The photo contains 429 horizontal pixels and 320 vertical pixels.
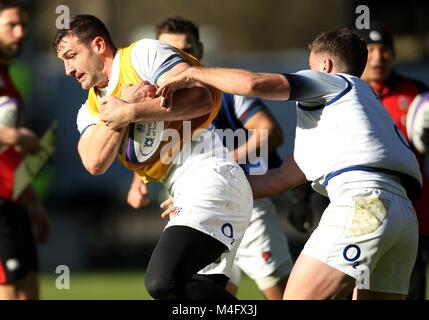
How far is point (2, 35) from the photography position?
23.6 feet

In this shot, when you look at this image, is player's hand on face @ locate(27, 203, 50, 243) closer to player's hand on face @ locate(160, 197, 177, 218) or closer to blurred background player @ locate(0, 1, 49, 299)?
blurred background player @ locate(0, 1, 49, 299)

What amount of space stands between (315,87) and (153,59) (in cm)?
87

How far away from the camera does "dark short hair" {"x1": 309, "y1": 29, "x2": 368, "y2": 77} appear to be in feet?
17.3

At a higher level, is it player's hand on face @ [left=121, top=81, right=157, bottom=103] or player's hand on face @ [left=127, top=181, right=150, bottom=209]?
player's hand on face @ [left=121, top=81, right=157, bottom=103]

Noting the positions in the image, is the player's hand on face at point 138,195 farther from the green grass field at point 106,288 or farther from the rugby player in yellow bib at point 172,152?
the green grass field at point 106,288

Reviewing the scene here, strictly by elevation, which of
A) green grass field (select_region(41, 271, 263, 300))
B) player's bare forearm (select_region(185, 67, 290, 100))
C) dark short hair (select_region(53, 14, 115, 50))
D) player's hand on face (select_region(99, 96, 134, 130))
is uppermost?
dark short hair (select_region(53, 14, 115, 50))

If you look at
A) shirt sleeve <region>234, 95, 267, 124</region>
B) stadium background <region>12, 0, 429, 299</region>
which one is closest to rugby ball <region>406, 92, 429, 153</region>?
shirt sleeve <region>234, 95, 267, 124</region>

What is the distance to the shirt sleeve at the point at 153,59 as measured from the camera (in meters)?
5.20

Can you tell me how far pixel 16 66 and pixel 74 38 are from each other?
9.47 m

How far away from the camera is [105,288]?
470 inches

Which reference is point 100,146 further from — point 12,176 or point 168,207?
point 12,176

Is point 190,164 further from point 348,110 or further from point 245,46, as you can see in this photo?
point 245,46

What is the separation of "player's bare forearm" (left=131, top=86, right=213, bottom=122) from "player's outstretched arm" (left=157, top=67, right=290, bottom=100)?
14 cm
